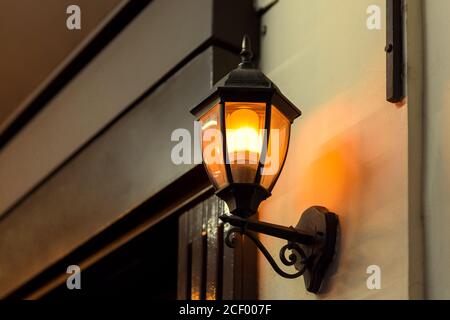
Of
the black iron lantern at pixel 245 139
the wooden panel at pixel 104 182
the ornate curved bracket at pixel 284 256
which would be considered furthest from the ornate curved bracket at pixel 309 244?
the wooden panel at pixel 104 182

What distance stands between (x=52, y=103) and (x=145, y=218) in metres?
1.60

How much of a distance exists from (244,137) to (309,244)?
0.49 m

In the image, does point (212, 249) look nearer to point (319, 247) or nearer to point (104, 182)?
point (319, 247)

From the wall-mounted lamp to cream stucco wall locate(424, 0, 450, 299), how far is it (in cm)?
47

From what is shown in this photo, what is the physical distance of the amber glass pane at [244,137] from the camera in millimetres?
3473

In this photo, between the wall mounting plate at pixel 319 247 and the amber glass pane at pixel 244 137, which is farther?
the wall mounting plate at pixel 319 247

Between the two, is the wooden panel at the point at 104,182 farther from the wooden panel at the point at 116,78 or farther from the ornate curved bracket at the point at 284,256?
the ornate curved bracket at the point at 284,256

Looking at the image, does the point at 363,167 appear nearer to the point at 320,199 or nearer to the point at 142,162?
the point at 320,199

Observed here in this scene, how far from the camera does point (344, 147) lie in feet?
12.2

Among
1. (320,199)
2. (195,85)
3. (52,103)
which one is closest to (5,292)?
(52,103)

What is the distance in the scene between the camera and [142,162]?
5.05 m

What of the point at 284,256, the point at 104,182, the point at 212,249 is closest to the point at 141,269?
the point at 104,182

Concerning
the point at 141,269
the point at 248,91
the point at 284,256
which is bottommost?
the point at 284,256

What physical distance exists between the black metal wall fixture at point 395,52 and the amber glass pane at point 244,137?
1.44ft
